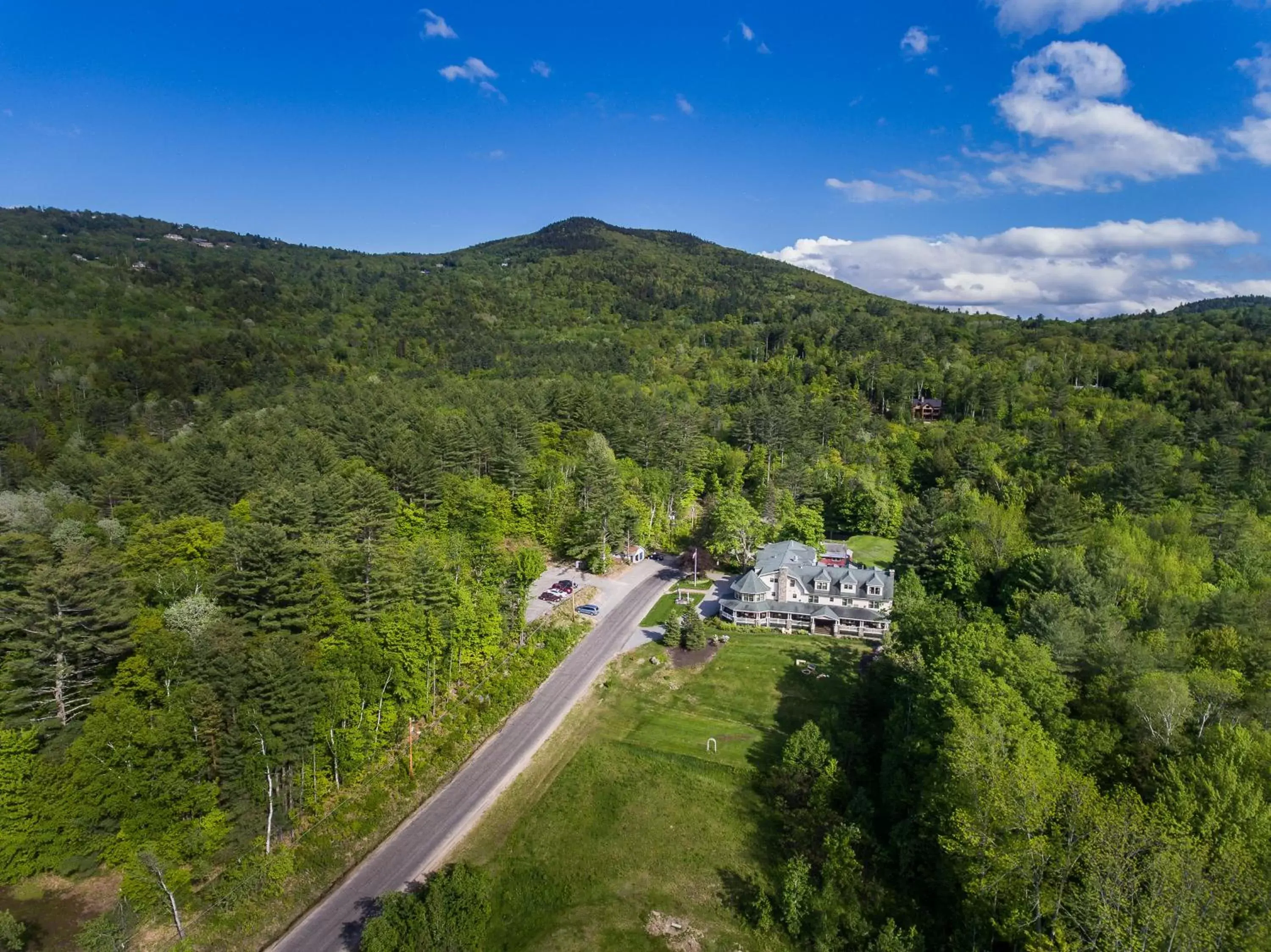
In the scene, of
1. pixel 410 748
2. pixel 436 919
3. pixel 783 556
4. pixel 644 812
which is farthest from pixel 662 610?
pixel 436 919

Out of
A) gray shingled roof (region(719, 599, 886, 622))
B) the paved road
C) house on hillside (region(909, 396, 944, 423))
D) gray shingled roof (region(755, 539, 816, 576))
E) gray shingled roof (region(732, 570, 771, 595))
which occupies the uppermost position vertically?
house on hillside (region(909, 396, 944, 423))

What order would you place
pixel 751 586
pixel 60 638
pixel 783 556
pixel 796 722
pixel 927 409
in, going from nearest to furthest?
pixel 60 638 < pixel 796 722 < pixel 751 586 < pixel 783 556 < pixel 927 409

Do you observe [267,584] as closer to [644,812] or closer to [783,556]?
[644,812]

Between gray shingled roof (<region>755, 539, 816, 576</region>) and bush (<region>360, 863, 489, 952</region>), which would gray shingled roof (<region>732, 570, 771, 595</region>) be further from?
bush (<region>360, 863, 489, 952</region>)

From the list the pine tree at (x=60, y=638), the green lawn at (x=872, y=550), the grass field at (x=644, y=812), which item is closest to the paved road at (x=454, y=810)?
the grass field at (x=644, y=812)

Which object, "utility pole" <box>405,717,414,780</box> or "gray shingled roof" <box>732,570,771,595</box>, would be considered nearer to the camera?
"utility pole" <box>405,717,414,780</box>

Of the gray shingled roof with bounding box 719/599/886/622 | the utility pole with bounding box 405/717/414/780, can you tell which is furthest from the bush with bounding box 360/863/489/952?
the gray shingled roof with bounding box 719/599/886/622

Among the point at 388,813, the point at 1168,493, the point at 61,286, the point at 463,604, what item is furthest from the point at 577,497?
the point at 61,286
